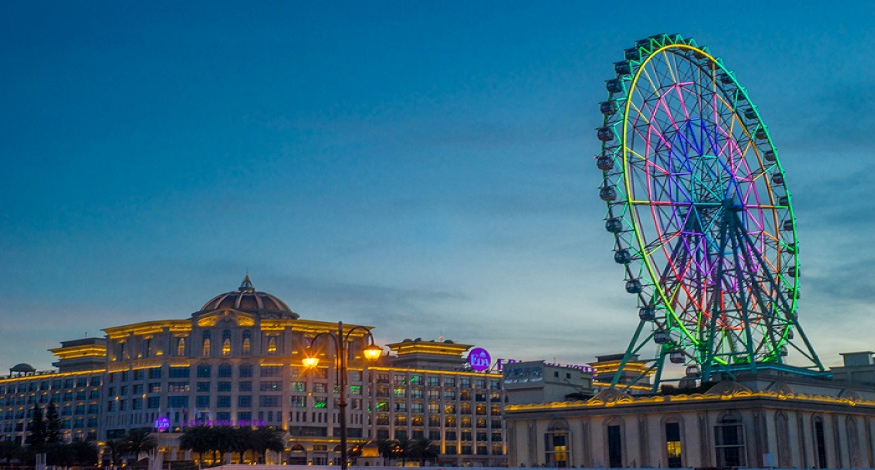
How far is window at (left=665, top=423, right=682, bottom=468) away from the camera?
364 feet

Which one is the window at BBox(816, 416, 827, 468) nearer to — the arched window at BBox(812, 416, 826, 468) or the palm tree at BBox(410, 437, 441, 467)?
the arched window at BBox(812, 416, 826, 468)

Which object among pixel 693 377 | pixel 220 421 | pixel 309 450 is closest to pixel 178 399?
pixel 220 421

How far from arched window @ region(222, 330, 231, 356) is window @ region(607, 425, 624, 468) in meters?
97.4

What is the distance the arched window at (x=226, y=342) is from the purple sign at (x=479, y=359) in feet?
148

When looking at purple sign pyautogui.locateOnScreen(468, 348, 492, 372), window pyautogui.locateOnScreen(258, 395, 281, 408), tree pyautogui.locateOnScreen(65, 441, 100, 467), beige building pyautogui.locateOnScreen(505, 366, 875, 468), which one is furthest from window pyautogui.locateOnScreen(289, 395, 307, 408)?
beige building pyautogui.locateOnScreen(505, 366, 875, 468)

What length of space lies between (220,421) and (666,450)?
332 ft

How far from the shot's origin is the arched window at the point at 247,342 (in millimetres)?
195625

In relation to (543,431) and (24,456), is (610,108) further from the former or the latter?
(24,456)

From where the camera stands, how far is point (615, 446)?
116688 mm

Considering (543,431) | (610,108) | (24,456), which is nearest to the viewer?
(610,108)

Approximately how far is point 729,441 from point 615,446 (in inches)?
535

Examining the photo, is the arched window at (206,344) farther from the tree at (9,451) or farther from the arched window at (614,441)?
the arched window at (614,441)

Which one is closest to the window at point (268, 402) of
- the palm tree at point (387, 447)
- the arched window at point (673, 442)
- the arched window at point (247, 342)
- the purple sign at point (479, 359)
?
the arched window at point (247, 342)

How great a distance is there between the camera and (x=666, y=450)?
112312mm
